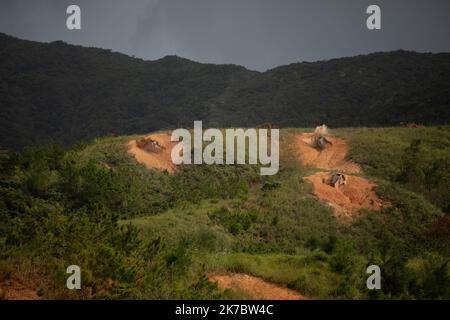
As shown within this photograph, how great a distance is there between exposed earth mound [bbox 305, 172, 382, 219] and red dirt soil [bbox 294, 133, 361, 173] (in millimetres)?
4427

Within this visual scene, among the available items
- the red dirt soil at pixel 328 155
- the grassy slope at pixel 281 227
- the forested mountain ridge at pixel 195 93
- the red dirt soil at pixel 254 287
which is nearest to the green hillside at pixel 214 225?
the grassy slope at pixel 281 227

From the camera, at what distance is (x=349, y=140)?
110ft

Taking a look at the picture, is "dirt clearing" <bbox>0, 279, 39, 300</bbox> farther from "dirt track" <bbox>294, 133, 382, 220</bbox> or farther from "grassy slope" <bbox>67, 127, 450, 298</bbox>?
"dirt track" <bbox>294, 133, 382, 220</bbox>

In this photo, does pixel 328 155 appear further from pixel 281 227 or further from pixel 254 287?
pixel 254 287

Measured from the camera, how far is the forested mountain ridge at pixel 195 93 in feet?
206

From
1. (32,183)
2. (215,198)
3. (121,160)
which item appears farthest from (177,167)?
(32,183)

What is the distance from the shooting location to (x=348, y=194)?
79.7 ft

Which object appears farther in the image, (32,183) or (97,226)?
(32,183)

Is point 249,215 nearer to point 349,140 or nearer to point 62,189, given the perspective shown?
point 62,189

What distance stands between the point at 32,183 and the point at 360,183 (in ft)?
57.8

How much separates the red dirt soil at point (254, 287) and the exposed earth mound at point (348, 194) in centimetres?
1168

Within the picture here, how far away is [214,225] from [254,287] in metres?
7.65

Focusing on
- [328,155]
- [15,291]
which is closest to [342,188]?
[328,155]
